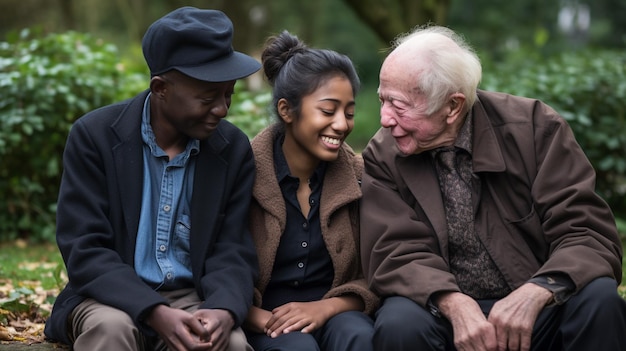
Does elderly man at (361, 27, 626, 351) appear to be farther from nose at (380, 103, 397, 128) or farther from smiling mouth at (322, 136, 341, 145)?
smiling mouth at (322, 136, 341, 145)

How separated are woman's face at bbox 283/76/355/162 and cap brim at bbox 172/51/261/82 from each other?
34cm

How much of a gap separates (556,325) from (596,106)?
434cm

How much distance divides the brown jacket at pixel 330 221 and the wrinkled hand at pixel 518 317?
636 millimetres

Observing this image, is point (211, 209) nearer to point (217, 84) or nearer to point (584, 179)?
point (217, 84)

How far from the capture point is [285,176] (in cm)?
420

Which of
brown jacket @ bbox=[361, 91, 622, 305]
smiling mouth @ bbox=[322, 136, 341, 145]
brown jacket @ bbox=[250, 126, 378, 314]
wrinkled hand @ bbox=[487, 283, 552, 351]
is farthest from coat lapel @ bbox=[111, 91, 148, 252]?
wrinkled hand @ bbox=[487, 283, 552, 351]

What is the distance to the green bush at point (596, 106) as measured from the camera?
7465mm

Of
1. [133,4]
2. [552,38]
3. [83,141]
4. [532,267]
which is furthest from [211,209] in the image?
[552,38]

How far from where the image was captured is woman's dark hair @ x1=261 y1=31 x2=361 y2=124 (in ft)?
13.5

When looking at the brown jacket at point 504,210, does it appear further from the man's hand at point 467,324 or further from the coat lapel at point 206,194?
the coat lapel at point 206,194

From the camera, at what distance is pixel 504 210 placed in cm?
396

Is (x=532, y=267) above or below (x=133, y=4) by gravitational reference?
above

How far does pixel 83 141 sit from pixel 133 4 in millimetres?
16368

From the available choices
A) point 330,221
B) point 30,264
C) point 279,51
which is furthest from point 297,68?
point 30,264
